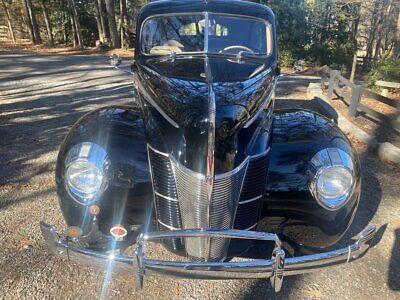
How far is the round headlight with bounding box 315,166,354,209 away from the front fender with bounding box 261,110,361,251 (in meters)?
0.06

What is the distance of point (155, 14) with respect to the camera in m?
4.19

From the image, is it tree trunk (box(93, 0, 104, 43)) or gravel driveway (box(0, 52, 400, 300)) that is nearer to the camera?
gravel driveway (box(0, 52, 400, 300))

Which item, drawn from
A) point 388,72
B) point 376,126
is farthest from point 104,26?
point 376,126

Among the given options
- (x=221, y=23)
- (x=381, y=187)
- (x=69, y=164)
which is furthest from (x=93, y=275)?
(x=381, y=187)

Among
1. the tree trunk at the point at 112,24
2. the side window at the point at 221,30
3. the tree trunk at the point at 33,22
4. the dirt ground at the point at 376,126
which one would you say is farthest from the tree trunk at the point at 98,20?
the side window at the point at 221,30

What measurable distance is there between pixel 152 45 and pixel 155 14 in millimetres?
401

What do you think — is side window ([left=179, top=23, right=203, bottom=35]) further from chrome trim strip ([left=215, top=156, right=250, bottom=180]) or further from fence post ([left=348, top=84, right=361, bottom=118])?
fence post ([left=348, top=84, right=361, bottom=118])

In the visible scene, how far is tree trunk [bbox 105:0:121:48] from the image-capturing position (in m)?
22.0

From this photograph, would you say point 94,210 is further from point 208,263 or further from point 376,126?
point 376,126

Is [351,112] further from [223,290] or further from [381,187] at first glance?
[223,290]

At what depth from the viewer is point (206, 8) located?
13.2ft

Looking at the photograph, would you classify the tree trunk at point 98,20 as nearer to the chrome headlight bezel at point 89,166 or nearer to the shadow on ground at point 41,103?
the shadow on ground at point 41,103

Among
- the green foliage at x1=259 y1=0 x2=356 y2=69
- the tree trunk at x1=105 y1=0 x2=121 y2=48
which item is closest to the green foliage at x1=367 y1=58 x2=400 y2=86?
the green foliage at x1=259 y1=0 x2=356 y2=69

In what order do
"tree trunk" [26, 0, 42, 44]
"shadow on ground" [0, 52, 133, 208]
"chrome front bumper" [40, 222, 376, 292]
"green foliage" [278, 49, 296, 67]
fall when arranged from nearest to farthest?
"chrome front bumper" [40, 222, 376, 292]
"shadow on ground" [0, 52, 133, 208]
"green foliage" [278, 49, 296, 67]
"tree trunk" [26, 0, 42, 44]
